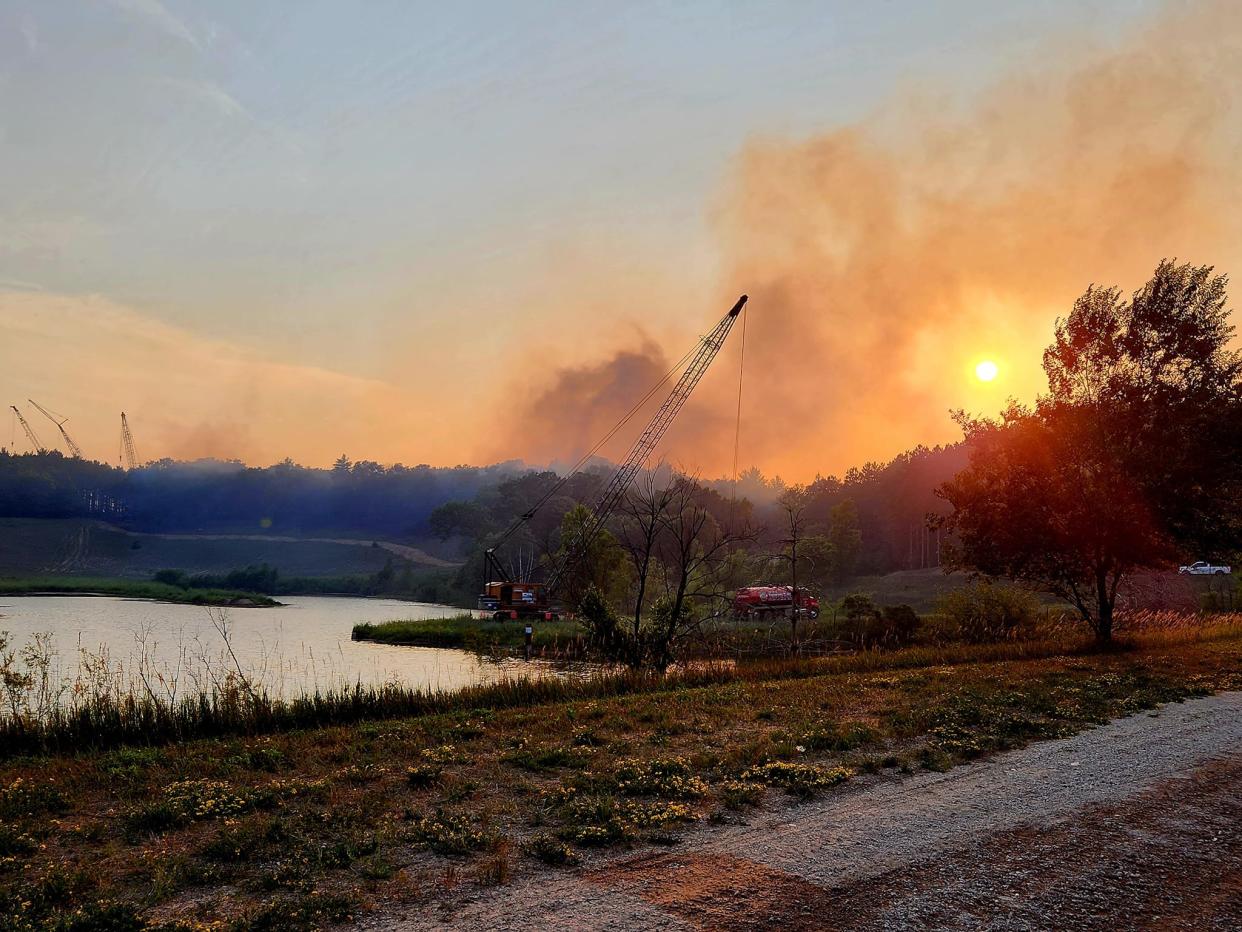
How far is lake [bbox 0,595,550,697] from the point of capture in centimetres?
2386

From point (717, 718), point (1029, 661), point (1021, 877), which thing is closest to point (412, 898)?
point (1021, 877)

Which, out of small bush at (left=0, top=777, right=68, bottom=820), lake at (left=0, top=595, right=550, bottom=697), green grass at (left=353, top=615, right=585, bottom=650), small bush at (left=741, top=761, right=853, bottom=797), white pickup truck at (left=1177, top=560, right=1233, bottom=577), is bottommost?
green grass at (left=353, top=615, right=585, bottom=650)

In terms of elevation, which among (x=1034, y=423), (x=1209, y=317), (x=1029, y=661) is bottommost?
(x=1029, y=661)

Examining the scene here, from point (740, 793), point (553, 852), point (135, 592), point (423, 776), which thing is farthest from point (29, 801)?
point (135, 592)

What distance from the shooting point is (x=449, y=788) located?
8891mm

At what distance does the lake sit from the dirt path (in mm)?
11930

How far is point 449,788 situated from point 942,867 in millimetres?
5396

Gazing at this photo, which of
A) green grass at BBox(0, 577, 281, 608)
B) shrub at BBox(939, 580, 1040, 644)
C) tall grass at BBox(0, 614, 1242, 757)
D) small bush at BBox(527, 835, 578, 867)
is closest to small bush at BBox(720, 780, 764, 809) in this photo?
small bush at BBox(527, 835, 578, 867)

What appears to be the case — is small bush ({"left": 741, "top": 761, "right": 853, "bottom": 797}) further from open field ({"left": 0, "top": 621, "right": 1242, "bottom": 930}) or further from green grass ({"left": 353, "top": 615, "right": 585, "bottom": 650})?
green grass ({"left": 353, "top": 615, "right": 585, "bottom": 650})

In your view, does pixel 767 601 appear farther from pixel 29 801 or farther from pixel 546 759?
pixel 29 801

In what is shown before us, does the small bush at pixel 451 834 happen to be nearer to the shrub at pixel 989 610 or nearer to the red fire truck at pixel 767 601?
the shrub at pixel 989 610

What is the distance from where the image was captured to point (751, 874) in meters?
6.35

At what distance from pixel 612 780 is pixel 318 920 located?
4103mm

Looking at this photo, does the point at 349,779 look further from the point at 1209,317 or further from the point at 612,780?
the point at 1209,317
